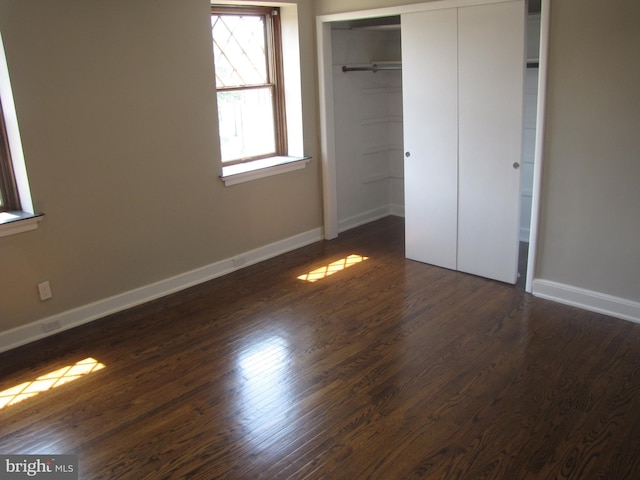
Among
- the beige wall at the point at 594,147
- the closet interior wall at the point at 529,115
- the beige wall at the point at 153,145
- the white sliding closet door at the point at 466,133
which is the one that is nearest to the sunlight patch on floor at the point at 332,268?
the white sliding closet door at the point at 466,133

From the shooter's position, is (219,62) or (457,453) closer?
(457,453)

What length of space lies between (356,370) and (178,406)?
3.12ft

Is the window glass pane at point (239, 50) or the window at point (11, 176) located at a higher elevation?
the window glass pane at point (239, 50)

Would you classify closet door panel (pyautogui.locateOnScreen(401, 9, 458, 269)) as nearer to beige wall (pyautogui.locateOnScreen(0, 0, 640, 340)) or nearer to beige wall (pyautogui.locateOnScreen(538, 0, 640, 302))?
beige wall (pyautogui.locateOnScreen(0, 0, 640, 340))

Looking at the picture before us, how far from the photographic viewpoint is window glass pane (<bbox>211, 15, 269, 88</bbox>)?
176 inches

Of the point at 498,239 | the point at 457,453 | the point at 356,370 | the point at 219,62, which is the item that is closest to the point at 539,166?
the point at 498,239

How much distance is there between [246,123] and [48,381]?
8.31ft

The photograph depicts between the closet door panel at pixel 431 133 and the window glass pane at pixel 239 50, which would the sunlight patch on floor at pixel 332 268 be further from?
the window glass pane at pixel 239 50

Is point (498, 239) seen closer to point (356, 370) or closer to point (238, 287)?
point (356, 370)

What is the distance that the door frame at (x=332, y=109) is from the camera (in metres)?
3.68

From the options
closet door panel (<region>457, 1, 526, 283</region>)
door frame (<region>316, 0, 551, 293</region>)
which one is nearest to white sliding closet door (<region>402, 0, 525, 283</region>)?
closet door panel (<region>457, 1, 526, 283</region>)

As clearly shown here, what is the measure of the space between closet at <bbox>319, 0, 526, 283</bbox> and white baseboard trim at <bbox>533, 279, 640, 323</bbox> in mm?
282

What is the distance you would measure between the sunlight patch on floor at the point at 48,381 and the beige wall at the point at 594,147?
2.99 meters

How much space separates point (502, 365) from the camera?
3.17 meters
